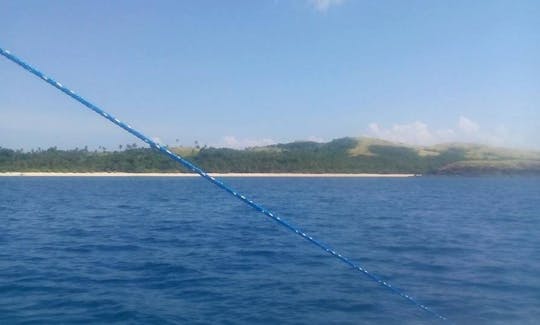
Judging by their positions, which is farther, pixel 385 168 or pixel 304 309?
pixel 385 168

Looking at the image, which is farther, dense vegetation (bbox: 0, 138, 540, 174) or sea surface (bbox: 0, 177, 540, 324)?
dense vegetation (bbox: 0, 138, 540, 174)

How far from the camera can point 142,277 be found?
16391 millimetres

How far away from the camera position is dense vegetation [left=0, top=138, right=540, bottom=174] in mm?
157625

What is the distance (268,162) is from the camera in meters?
174

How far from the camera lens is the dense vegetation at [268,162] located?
158m

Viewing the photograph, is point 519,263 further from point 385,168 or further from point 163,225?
point 385,168

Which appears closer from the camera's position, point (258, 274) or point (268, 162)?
point (258, 274)

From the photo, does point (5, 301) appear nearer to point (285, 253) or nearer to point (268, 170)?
point (285, 253)

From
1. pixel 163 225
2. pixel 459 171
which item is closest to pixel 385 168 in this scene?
pixel 459 171

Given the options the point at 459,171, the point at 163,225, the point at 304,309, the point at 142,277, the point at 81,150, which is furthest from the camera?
the point at 81,150

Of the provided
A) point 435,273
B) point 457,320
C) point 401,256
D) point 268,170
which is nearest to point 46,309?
point 457,320

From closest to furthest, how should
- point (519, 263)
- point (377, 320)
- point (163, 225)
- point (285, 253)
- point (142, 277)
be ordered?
point (377, 320) → point (142, 277) → point (519, 263) → point (285, 253) → point (163, 225)

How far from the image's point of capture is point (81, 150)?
7249 inches

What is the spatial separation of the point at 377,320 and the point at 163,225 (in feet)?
72.3
